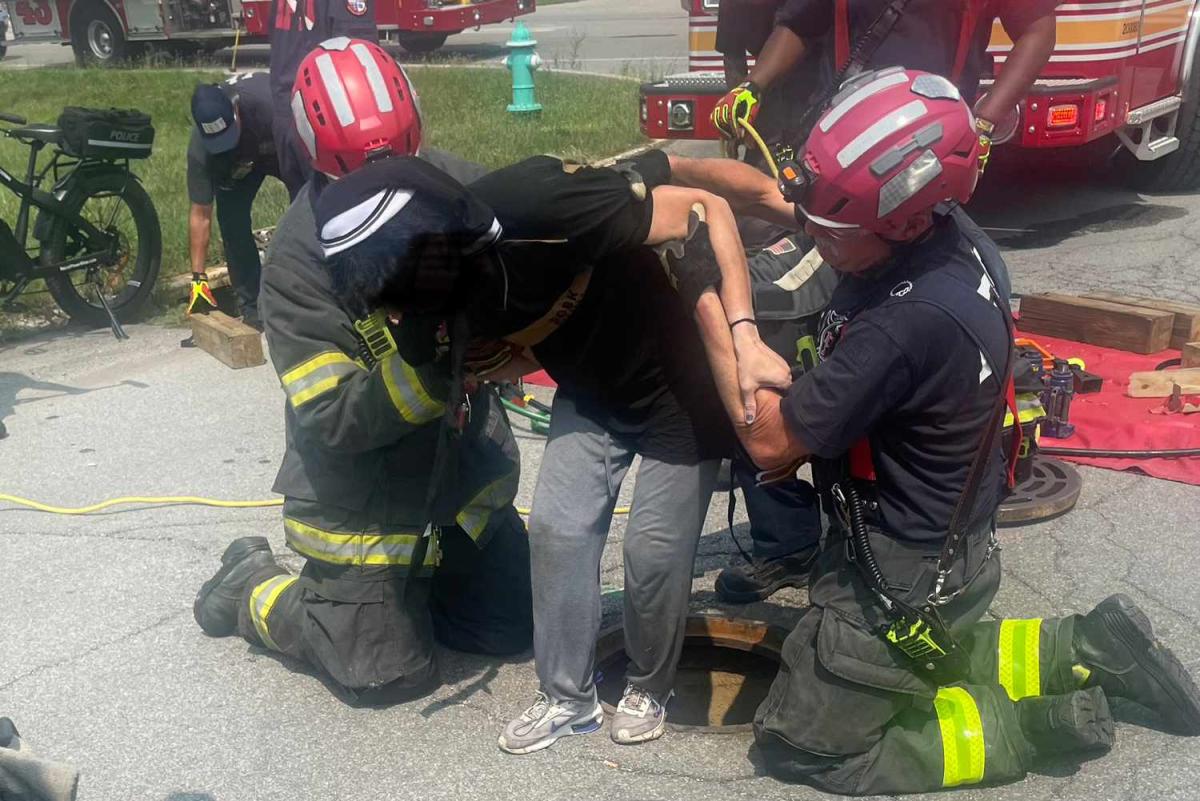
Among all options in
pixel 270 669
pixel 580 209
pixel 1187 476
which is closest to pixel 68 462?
pixel 270 669

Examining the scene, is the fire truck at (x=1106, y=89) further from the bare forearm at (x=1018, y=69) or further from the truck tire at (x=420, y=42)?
the truck tire at (x=420, y=42)

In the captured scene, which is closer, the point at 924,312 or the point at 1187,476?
the point at 924,312

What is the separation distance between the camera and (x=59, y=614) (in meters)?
3.95

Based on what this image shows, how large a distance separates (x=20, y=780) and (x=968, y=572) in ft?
6.55

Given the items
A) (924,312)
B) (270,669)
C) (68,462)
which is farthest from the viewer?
(68,462)

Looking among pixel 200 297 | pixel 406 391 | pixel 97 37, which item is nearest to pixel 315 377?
pixel 406 391

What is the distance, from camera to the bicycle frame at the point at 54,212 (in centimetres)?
659

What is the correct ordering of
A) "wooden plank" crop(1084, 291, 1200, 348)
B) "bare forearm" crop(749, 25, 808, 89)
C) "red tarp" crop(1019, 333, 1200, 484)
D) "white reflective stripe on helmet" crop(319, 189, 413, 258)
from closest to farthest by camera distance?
"white reflective stripe on helmet" crop(319, 189, 413, 258) < "red tarp" crop(1019, 333, 1200, 484) < "bare forearm" crop(749, 25, 808, 89) < "wooden plank" crop(1084, 291, 1200, 348)

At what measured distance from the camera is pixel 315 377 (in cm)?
314

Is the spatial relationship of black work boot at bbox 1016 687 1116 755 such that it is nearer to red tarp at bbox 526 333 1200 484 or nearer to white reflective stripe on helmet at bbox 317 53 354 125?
red tarp at bbox 526 333 1200 484

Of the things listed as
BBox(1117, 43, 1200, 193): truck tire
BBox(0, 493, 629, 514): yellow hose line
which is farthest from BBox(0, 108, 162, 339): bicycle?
BBox(1117, 43, 1200, 193): truck tire

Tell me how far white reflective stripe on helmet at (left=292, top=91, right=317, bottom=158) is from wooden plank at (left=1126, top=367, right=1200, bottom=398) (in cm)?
347

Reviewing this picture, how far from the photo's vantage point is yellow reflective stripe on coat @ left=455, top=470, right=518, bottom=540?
11.6 ft

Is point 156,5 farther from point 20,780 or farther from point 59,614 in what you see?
point 20,780
